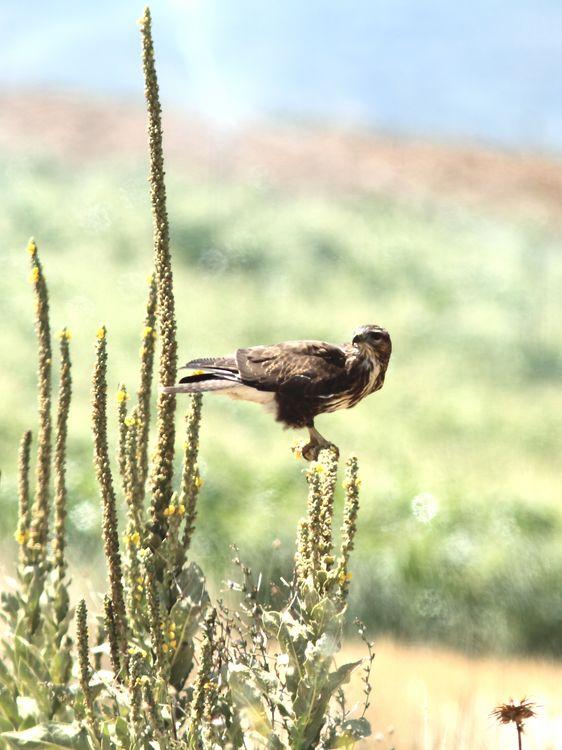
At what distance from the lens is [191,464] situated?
2348 mm

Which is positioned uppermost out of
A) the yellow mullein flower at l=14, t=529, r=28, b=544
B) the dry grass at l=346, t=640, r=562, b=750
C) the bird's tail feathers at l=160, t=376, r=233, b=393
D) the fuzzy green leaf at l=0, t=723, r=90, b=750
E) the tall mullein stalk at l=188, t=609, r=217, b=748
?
the bird's tail feathers at l=160, t=376, r=233, b=393

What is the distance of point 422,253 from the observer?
10656 millimetres

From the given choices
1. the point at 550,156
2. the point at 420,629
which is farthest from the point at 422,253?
the point at 550,156

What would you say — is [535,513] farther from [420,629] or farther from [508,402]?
[508,402]

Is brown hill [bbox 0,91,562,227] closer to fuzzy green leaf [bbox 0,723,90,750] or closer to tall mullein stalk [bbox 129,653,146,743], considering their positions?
fuzzy green leaf [bbox 0,723,90,750]

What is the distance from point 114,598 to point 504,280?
853 cm

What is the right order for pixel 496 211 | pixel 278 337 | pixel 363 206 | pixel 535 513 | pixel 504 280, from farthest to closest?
pixel 496 211
pixel 363 206
pixel 504 280
pixel 278 337
pixel 535 513

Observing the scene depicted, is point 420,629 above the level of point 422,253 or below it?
below

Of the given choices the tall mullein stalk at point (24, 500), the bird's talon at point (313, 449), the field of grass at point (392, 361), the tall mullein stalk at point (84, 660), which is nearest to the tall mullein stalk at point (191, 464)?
the bird's talon at point (313, 449)

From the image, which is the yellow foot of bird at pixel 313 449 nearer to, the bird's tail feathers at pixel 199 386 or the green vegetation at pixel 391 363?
the bird's tail feathers at pixel 199 386

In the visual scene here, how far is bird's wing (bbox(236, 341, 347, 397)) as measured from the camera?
6.26 ft

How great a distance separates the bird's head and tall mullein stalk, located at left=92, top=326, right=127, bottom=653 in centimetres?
50

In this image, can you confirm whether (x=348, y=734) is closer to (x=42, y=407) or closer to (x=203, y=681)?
(x=203, y=681)

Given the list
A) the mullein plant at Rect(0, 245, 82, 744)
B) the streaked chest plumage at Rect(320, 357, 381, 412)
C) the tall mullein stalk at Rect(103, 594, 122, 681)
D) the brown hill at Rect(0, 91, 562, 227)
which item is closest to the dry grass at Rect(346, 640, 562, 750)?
the tall mullein stalk at Rect(103, 594, 122, 681)
